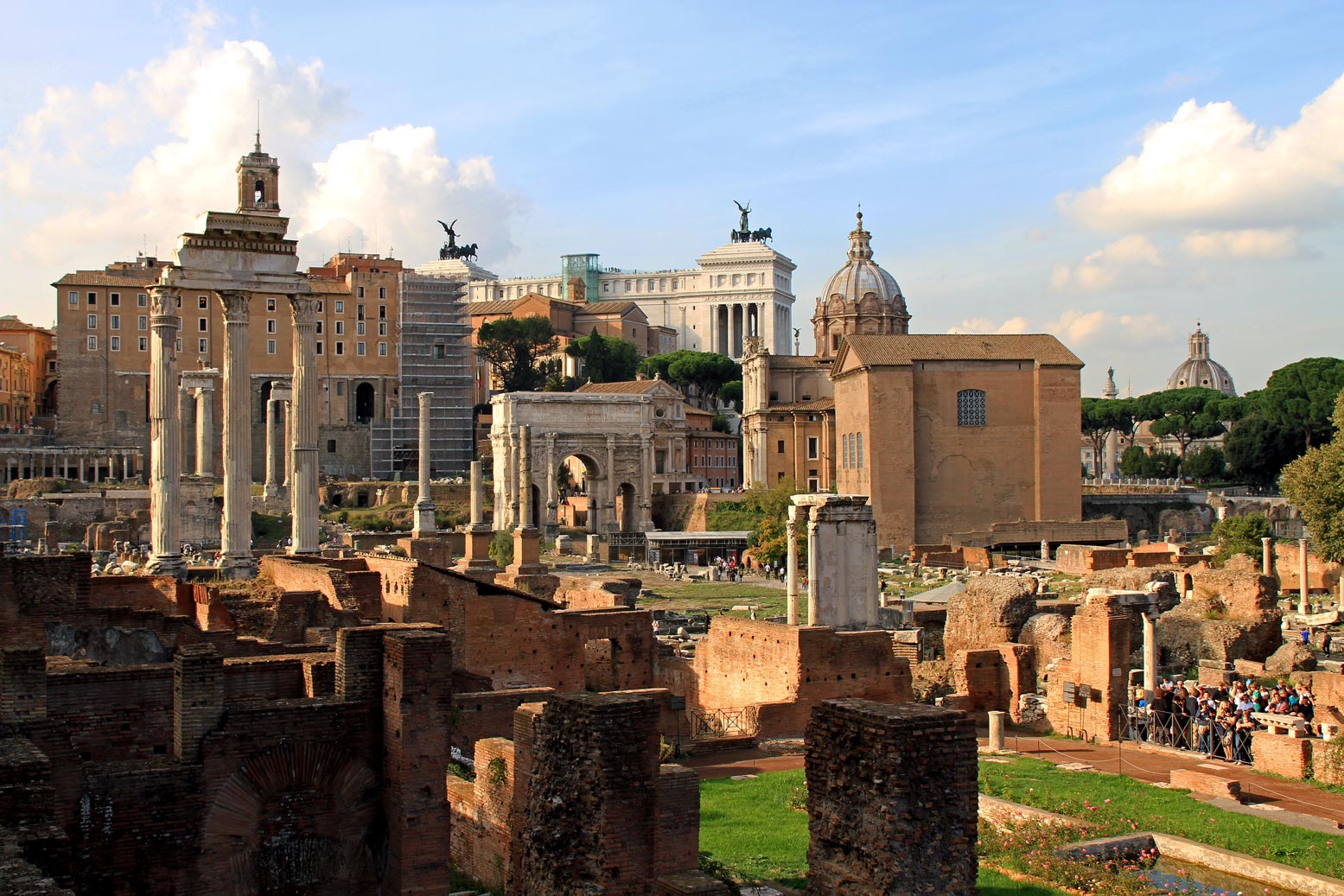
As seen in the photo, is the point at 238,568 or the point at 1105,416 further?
the point at 1105,416

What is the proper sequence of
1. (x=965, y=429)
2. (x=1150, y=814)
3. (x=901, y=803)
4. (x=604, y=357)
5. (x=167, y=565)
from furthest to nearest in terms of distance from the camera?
(x=604, y=357)
(x=965, y=429)
(x=167, y=565)
(x=1150, y=814)
(x=901, y=803)

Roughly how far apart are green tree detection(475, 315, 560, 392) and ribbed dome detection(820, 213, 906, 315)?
2123cm

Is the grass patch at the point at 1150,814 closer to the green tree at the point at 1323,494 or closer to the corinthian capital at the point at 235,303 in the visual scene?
the corinthian capital at the point at 235,303

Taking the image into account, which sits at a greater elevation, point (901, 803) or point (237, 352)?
point (237, 352)

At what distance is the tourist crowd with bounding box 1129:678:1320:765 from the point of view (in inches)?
655

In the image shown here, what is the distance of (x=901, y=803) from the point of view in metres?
6.54

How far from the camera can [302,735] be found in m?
10.5

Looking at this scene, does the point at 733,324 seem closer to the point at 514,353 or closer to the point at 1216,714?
the point at 514,353

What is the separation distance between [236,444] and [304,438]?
1242mm

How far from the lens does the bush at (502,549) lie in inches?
1864

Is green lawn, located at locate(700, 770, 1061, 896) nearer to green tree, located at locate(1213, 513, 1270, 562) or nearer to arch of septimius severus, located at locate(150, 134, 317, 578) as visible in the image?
arch of septimius severus, located at locate(150, 134, 317, 578)

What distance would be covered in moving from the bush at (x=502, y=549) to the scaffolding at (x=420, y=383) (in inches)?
1117

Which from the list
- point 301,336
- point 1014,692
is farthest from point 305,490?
point 1014,692

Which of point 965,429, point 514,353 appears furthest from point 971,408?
point 514,353
